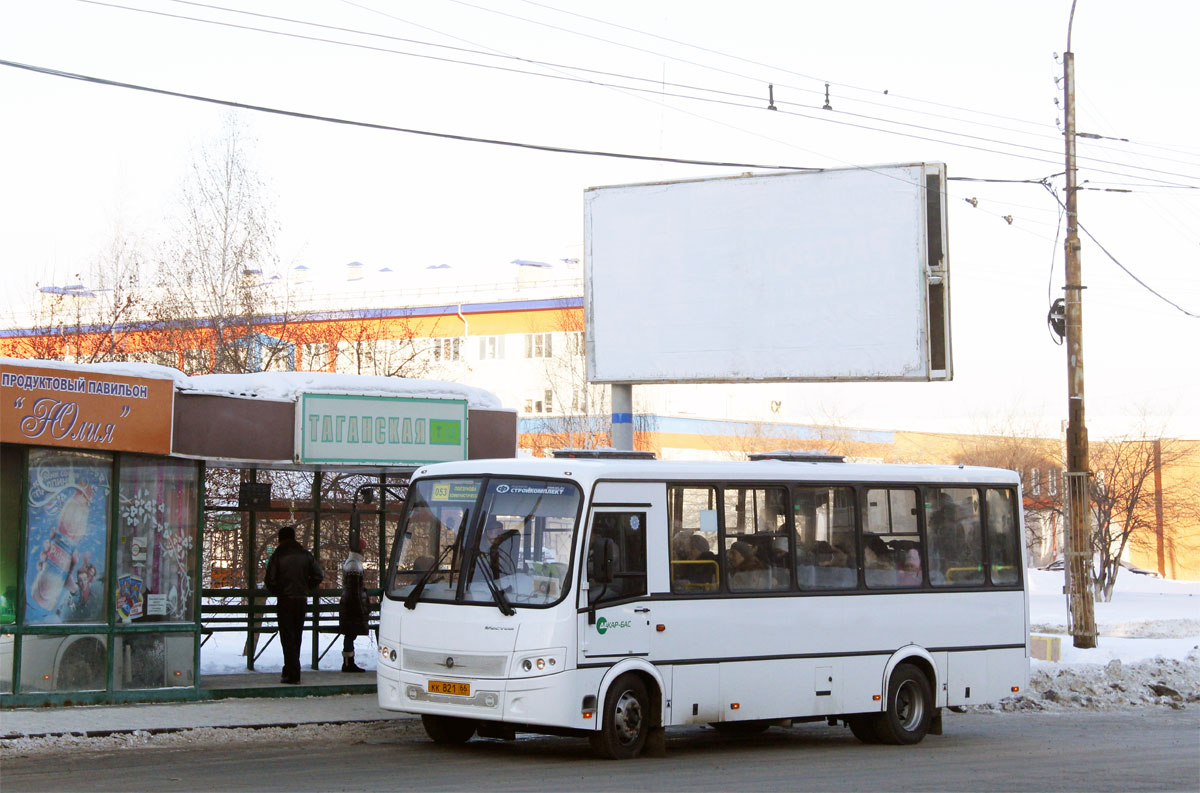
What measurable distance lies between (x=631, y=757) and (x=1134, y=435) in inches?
2380

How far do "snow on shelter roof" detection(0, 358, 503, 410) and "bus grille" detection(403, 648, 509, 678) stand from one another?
14.0ft

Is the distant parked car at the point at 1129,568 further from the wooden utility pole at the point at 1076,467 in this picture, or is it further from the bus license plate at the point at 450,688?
the bus license plate at the point at 450,688

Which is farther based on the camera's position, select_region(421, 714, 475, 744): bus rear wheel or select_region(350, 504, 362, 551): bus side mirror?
select_region(350, 504, 362, 551): bus side mirror

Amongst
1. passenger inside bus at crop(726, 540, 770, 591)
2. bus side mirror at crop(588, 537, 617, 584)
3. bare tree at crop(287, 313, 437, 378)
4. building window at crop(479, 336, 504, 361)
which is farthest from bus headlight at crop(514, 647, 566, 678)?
building window at crop(479, 336, 504, 361)

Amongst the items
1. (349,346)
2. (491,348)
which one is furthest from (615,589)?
(491,348)

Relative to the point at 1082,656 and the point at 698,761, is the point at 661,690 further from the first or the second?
the point at 1082,656

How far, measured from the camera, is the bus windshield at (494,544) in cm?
1262

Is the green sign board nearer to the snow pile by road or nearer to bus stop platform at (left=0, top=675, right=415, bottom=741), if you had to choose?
bus stop platform at (left=0, top=675, right=415, bottom=741)

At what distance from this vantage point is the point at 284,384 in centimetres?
1653

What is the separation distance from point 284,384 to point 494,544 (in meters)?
4.73

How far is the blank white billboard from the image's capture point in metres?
21.4

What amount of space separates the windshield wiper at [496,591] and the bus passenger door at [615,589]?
625 mm

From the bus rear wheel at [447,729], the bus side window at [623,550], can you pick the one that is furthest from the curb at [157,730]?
the bus side window at [623,550]

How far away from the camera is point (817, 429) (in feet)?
224
